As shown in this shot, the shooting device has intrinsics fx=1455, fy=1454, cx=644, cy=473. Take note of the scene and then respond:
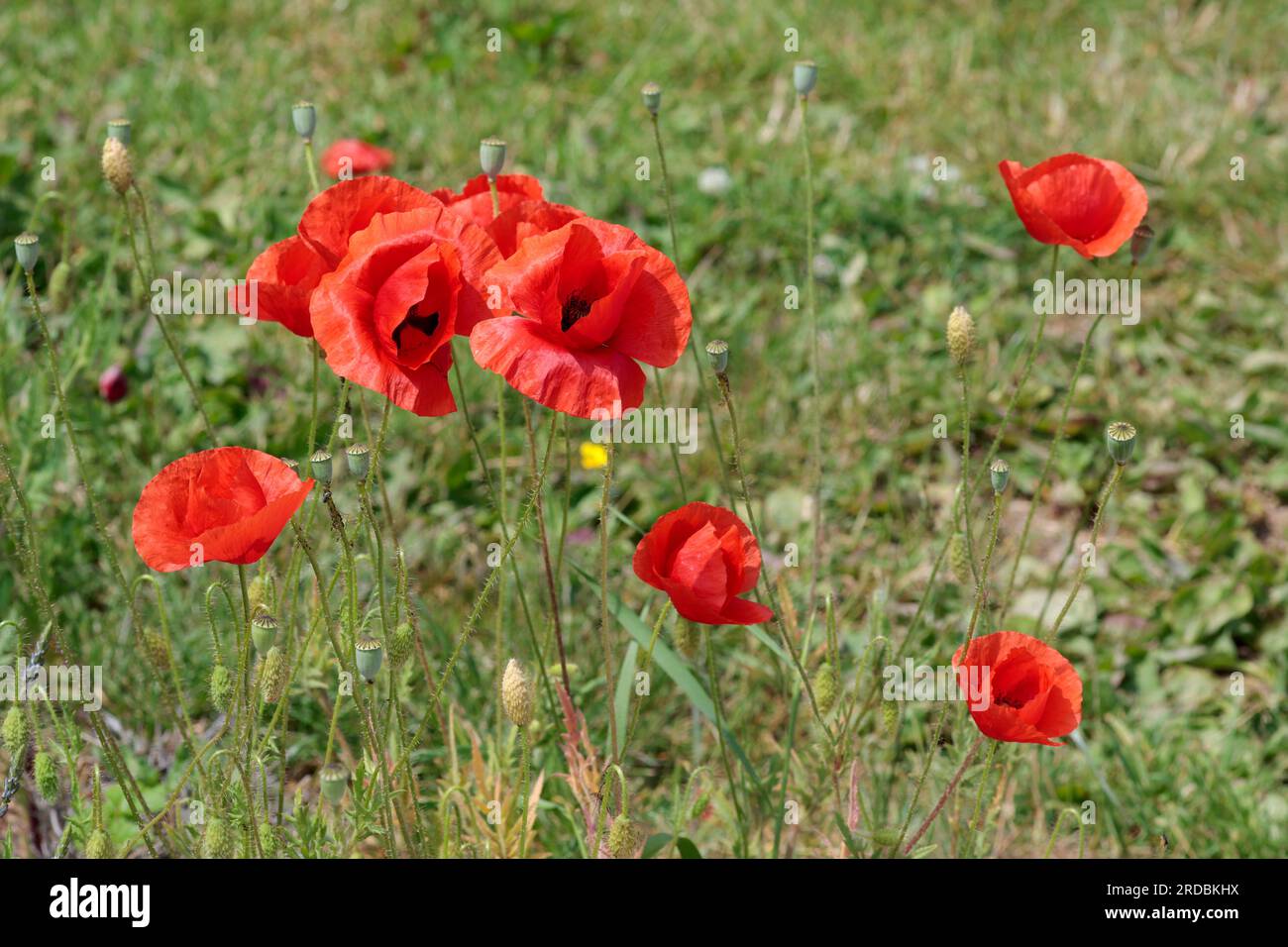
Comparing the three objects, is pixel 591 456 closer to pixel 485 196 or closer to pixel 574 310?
pixel 485 196

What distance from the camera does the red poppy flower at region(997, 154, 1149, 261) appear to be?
160cm

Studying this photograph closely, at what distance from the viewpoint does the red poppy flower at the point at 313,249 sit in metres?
1.42

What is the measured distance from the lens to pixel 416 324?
1.43m

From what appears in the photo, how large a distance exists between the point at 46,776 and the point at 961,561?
3.30 feet

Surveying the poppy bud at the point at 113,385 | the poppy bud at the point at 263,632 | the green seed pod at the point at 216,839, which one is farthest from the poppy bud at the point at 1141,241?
the poppy bud at the point at 113,385

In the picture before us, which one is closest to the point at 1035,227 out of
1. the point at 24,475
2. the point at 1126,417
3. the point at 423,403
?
the point at 423,403

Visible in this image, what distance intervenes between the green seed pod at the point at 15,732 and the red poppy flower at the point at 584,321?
0.58 metres

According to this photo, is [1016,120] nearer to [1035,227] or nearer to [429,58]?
[429,58]

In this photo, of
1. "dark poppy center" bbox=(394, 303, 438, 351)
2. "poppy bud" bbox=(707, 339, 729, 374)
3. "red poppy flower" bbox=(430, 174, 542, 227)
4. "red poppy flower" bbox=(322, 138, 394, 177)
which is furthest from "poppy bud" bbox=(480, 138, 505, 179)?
"red poppy flower" bbox=(322, 138, 394, 177)

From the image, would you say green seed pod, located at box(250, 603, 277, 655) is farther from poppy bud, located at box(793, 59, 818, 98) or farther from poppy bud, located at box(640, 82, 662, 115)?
poppy bud, located at box(793, 59, 818, 98)

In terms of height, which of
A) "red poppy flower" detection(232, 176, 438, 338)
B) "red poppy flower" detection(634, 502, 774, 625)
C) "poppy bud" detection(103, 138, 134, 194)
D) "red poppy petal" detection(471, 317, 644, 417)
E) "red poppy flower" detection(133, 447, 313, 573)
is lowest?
"red poppy flower" detection(634, 502, 774, 625)

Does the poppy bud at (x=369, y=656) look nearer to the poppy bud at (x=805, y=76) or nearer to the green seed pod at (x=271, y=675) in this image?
the green seed pod at (x=271, y=675)

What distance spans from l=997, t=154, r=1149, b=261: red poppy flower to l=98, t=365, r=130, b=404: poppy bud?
1.65 meters

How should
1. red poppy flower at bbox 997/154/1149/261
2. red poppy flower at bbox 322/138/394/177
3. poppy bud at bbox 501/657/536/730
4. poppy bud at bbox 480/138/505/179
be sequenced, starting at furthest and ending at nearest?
red poppy flower at bbox 322/138/394/177 → red poppy flower at bbox 997/154/1149/261 → poppy bud at bbox 480/138/505/179 → poppy bud at bbox 501/657/536/730
